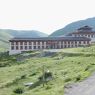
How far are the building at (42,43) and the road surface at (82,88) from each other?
123830 mm

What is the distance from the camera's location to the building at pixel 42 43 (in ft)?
564

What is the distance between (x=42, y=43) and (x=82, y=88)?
130547 mm

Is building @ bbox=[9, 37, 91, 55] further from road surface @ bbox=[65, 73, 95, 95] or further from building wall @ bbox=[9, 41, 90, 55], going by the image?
road surface @ bbox=[65, 73, 95, 95]

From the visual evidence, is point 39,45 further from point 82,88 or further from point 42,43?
point 82,88

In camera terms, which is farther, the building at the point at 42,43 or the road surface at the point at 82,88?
the building at the point at 42,43

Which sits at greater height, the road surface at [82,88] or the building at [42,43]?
Answer: the building at [42,43]

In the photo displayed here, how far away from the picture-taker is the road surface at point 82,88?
1603 inches

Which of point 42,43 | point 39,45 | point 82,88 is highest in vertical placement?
point 42,43

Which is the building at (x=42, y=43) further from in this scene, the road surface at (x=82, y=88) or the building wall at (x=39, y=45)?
the road surface at (x=82, y=88)

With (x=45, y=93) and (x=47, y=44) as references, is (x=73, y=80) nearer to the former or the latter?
(x=45, y=93)

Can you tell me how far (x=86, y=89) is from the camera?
139ft

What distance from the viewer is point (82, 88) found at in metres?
43.3

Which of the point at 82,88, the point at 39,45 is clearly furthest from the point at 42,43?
the point at 82,88

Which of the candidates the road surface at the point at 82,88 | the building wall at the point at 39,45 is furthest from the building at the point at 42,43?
the road surface at the point at 82,88
